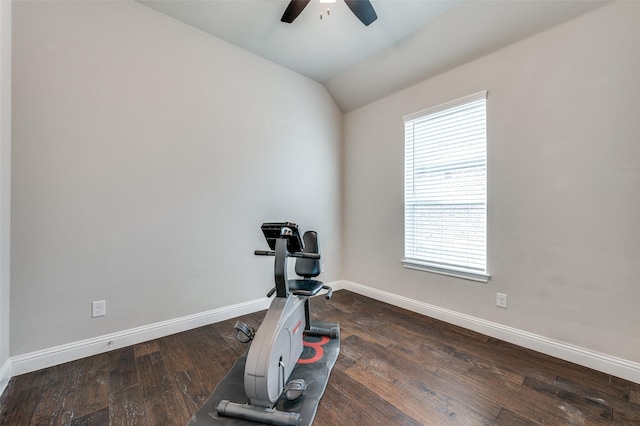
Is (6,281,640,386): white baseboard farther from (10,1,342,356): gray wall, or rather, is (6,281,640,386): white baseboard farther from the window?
the window

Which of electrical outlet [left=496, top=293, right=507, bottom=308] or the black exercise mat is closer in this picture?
the black exercise mat

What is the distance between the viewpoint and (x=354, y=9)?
6.54 feet

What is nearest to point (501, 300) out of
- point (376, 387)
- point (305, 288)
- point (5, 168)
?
point (376, 387)

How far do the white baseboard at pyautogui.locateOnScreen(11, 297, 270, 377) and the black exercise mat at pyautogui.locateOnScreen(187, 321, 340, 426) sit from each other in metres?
0.80

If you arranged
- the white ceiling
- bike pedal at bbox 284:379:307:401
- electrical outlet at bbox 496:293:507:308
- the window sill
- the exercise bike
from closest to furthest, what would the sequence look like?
the exercise bike < bike pedal at bbox 284:379:307:401 < the white ceiling < electrical outlet at bbox 496:293:507:308 < the window sill

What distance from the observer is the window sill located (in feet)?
8.36

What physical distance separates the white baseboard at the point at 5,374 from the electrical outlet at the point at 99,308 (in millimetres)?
478

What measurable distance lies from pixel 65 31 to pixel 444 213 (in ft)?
11.8

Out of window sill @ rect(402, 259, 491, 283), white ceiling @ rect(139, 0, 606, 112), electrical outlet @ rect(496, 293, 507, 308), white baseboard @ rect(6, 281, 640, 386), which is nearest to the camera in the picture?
white baseboard @ rect(6, 281, 640, 386)

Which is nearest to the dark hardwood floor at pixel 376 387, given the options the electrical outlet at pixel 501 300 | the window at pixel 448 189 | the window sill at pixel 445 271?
the electrical outlet at pixel 501 300

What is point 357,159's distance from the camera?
3.78 metres

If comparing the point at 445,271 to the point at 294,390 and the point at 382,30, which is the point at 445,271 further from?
the point at 382,30

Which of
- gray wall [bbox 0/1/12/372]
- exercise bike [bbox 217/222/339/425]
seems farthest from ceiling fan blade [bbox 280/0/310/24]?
gray wall [bbox 0/1/12/372]

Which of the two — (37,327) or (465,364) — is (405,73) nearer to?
(465,364)
